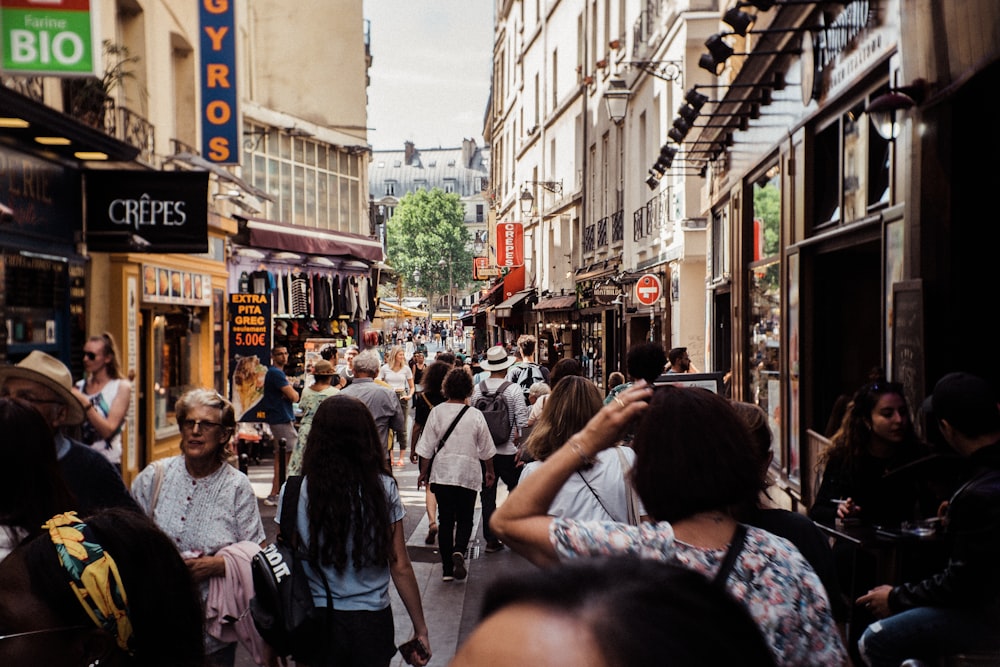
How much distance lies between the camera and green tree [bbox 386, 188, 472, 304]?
9706 centimetres

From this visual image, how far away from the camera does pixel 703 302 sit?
18.3 metres

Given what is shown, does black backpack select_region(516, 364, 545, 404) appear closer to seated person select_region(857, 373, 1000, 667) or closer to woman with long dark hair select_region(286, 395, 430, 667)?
woman with long dark hair select_region(286, 395, 430, 667)

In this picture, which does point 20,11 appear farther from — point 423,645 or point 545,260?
point 545,260

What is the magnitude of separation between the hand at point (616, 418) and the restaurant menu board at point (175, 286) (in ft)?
37.4

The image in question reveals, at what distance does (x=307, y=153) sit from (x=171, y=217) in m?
16.4

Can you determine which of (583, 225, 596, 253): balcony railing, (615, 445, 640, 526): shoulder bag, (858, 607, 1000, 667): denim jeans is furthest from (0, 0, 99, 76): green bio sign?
(583, 225, 596, 253): balcony railing

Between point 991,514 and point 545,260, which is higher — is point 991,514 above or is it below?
below

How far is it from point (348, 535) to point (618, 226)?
20627 millimetres

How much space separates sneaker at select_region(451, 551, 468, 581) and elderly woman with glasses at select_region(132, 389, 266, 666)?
4276 mm

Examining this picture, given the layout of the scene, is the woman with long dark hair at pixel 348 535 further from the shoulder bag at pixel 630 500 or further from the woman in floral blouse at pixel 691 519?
the woman in floral blouse at pixel 691 519

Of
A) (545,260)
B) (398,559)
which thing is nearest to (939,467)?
(398,559)

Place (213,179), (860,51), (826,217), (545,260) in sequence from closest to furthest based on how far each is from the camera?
(860,51) → (826,217) → (213,179) → (545,260)

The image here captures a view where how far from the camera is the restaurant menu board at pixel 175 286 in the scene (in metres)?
13.6

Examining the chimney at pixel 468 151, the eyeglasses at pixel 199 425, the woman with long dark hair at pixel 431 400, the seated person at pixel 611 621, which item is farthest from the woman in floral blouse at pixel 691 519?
the chimney at pixel 468 151
